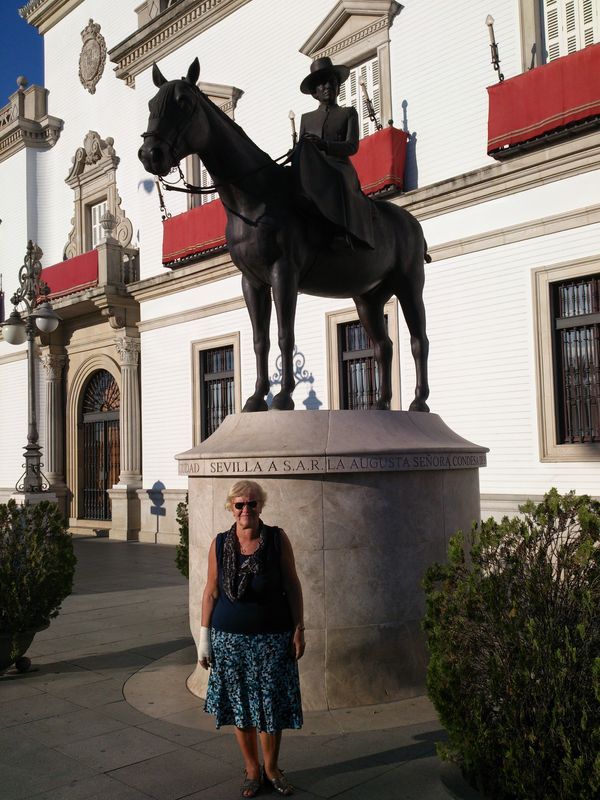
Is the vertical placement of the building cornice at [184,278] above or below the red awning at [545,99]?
below

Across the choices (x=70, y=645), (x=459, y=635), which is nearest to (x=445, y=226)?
(x=70, y=645)

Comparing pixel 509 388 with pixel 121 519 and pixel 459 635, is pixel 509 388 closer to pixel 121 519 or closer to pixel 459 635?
pixel 459 635

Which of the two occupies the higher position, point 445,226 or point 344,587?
point 445,226

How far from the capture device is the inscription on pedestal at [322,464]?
569cm

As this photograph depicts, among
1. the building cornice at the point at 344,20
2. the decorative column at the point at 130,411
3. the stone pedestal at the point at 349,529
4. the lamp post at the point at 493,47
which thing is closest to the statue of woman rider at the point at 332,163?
the stone pedestal at the point at 349,529

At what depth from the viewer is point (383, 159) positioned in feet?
49.4

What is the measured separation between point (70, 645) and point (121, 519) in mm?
13447

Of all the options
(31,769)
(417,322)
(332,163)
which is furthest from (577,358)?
(31,769)

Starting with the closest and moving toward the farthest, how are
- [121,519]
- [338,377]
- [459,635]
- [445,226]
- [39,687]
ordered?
[459,635], [39,687], [445,226], [338,377], [121,519]

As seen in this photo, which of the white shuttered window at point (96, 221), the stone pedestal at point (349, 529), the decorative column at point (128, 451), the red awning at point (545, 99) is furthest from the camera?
the white shuttered window at point (96, 221)

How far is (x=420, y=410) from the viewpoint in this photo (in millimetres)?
7336

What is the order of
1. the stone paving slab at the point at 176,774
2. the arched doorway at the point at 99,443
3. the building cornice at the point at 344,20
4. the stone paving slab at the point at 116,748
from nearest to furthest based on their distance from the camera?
the stone paving slab at the point at 176,774, the stone paving slab at the point at 116,748, the building cornice at the point at 344,20, the arched doorway at the point at 99,443

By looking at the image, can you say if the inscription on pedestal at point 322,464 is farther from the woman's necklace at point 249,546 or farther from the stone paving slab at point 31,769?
the stone paving slab at point 31,769

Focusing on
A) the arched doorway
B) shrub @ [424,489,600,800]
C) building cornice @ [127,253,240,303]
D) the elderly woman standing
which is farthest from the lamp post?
the arched doorway
